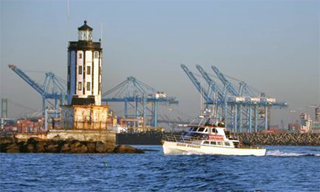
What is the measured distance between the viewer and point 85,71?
9012cm

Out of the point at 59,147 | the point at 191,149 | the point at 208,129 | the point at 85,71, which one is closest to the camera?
the point at 191,149

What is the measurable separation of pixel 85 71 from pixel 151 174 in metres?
34.2

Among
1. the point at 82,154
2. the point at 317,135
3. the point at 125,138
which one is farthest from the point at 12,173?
the point at 317,135

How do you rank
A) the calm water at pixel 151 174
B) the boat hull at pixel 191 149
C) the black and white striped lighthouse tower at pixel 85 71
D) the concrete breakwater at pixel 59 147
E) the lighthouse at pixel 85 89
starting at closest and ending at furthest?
the calm water at pixel 151 174, the boat hull at pixel 191 149, the concrete breakwater at pixel 59 147, the lighthouse at pixel 85 89, the black and white striped lighthouse tower at pixel 85 71

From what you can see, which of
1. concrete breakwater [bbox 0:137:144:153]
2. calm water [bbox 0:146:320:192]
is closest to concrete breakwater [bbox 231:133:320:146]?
concrete breakwater [bbox 0:137:144:153]

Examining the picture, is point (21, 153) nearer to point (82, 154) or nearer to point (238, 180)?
A: point (82, 154)

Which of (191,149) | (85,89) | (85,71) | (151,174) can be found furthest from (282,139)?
(151,174)

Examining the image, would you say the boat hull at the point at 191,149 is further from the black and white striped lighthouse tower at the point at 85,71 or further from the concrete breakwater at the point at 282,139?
the concrete breakwater at the point at 282,139

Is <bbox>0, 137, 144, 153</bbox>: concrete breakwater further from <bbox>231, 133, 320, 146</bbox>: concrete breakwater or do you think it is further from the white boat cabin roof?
<bbox>231, 133, 320, 146</bbox>: concrete breakwater

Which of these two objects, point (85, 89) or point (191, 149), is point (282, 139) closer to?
point (85, 89)

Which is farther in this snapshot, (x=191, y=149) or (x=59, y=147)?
(x=59, y=147)

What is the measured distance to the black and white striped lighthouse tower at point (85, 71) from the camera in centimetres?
9006

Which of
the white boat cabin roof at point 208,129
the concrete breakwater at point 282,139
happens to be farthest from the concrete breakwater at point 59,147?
the concrete breakwater at point 282,139

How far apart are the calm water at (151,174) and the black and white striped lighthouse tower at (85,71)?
14043 millimetres
